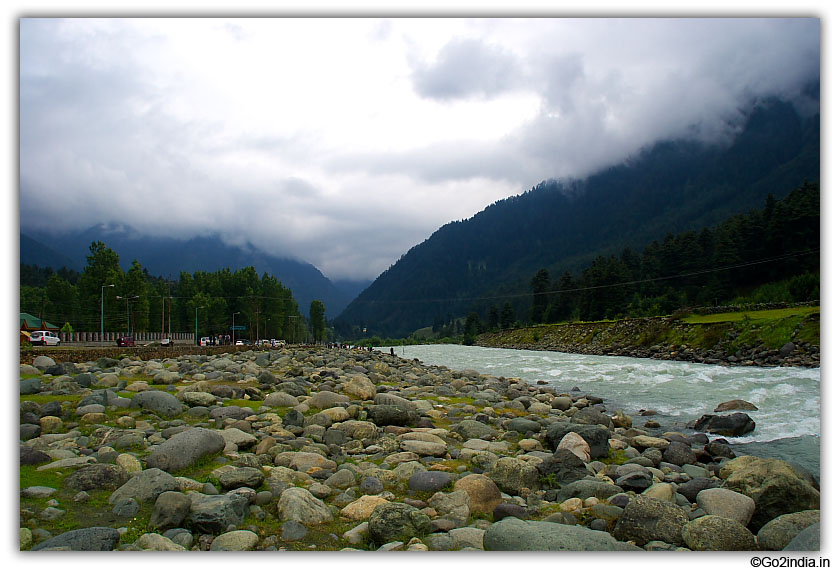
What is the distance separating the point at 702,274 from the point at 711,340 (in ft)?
105

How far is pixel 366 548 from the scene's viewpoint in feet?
15.5

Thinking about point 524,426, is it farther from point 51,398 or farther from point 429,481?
point 51,398

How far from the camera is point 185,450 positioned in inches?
265

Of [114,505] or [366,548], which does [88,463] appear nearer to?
[114,505]

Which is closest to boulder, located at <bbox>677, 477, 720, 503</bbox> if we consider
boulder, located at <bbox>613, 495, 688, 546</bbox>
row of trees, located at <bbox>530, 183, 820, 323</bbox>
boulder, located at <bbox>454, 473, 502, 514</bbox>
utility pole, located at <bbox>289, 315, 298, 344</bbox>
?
boulder, located at <bbox>613, 495, 688, 546</bbox>

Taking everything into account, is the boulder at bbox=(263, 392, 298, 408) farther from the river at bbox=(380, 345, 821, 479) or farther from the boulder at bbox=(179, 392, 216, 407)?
the river at bbox=(380, 345, 821, 479)

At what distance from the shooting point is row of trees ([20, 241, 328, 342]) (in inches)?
1269

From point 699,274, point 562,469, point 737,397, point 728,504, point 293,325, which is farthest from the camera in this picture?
point 293,325

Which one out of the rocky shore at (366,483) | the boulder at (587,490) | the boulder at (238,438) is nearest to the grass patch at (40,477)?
the rocky shore at (366,483)

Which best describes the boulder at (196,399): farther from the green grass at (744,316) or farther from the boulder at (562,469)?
the green grass at (744,316)

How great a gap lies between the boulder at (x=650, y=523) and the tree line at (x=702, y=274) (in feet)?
11.8

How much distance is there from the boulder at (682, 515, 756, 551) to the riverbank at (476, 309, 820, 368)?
351 centimetres

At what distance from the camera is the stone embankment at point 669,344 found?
22.8 meters

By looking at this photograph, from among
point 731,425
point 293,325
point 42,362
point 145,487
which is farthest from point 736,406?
point 293,325
